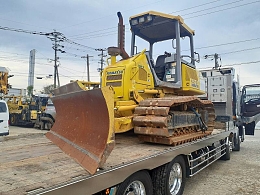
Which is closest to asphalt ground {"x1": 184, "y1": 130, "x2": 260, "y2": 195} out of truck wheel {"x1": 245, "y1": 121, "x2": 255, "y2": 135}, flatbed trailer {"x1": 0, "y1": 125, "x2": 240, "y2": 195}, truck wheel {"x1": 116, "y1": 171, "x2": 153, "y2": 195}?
flatbed trailer {"x1": 0, "y1": 125, "x2": 240, "y2": 195}

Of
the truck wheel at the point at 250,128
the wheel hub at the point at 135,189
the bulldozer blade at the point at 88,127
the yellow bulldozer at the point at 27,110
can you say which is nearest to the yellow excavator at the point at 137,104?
the bulldozer blade at the point at 88,127

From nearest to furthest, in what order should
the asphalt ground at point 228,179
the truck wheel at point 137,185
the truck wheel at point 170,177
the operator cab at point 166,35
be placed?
the truck wheel at point 137,185 < the truck wheel at point 170,177 < the asphalt ground at point 228,179 < the operator cab at point 166,35

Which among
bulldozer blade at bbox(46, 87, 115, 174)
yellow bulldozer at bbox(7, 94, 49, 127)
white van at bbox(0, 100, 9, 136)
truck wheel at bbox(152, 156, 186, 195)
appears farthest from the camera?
yellow bulldozer at bbox(7, 94, 49, 127)

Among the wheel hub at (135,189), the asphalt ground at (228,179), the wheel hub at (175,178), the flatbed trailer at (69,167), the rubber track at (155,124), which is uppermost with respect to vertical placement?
the rubber track at (155,124)

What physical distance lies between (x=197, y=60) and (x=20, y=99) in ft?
62.7

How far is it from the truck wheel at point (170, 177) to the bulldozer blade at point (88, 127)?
122 cm

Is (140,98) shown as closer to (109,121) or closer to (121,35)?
(121,35)

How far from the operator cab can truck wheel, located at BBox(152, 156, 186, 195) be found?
1.99 meters

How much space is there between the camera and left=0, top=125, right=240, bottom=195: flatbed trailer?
2.19m

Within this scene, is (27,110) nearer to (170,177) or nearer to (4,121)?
(4,121)

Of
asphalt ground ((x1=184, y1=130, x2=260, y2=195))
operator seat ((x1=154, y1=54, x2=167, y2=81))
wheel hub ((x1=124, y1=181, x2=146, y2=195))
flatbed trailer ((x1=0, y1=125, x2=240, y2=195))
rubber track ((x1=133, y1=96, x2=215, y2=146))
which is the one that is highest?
operator seat ((x1=154, y1=54, x2=167, y2=81))

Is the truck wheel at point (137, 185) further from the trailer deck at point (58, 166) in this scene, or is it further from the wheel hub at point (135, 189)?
the trailer deck at point (58, 166)

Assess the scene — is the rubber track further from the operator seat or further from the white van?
the white van

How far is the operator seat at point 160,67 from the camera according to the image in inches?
239
